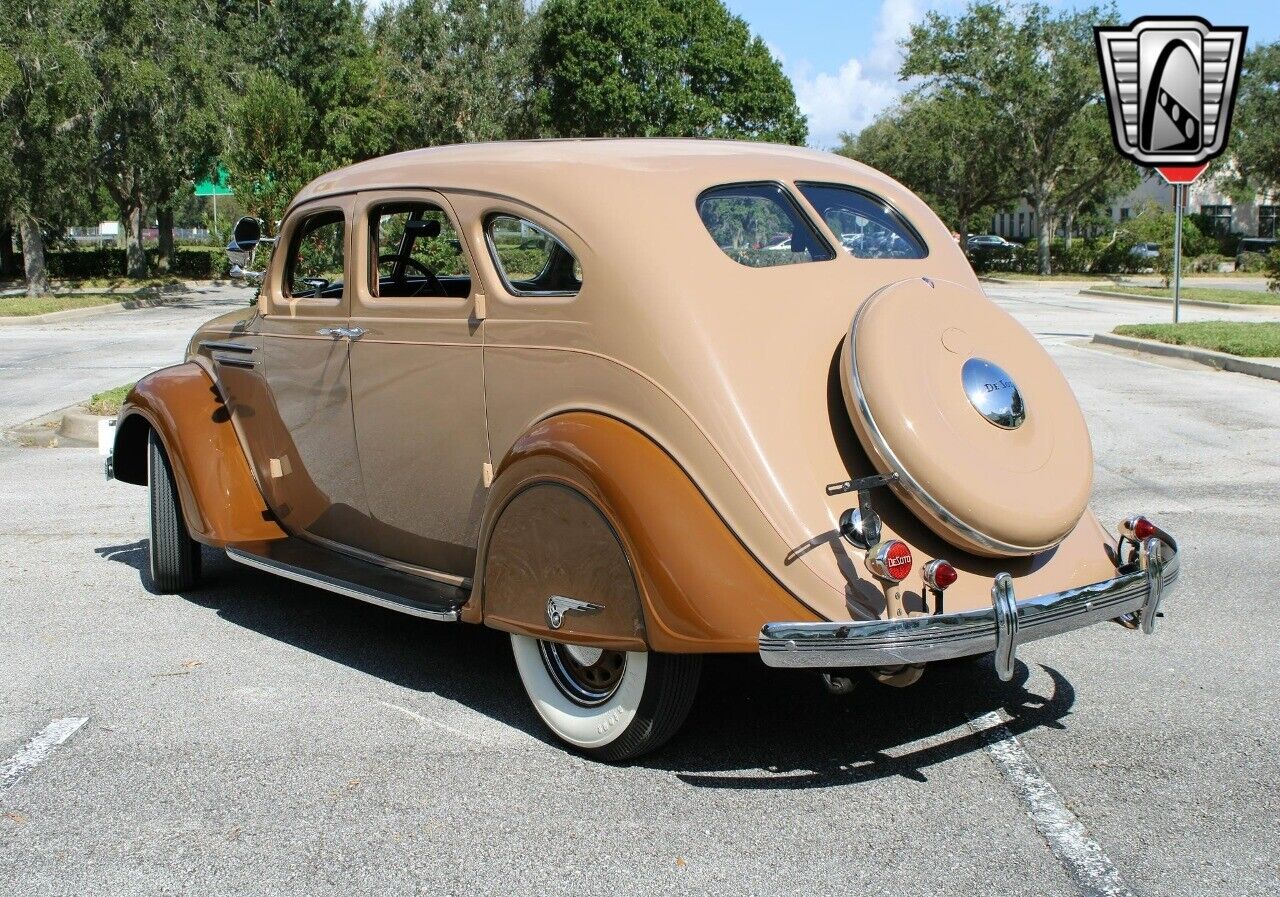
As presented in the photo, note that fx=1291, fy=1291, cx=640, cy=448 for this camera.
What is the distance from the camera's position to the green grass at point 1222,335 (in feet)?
49.3

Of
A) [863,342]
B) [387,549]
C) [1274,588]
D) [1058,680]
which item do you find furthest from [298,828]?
[1274,588]

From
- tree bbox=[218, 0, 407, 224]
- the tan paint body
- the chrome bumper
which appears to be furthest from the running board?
tree bbox=[218, 0, 407, 224]

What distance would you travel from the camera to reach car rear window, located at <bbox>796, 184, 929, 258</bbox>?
454 cm

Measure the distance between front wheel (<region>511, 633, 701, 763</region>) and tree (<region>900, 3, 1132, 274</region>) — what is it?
44.4m

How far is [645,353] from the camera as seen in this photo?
3.88 m

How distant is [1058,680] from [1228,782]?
0.97 metres

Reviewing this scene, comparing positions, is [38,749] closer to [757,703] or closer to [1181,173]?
[757,703]

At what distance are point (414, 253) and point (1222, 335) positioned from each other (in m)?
13.8

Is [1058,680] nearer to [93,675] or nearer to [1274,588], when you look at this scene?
[1274,588]

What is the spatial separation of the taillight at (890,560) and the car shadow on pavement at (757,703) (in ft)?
2.48

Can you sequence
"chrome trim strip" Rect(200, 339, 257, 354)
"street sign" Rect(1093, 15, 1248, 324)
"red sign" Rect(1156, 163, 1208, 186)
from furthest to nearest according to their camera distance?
1. "street sign" Rect(1093, 15, 1248, 324)
2. "red sign" Rect(1156, 163, 1208, 186)
3. "chrome trim strip" Rect(200, 339, 257, 354)

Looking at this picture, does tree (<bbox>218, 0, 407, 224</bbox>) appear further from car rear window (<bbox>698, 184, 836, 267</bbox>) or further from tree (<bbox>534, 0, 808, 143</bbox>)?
car rear window (<bbox>698, 184, 836, 267</bbox>)

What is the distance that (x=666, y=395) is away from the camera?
3803mm

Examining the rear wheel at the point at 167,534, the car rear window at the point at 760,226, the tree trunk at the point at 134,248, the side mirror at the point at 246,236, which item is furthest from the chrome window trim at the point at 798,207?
the tree trunk at the point at 134,248
